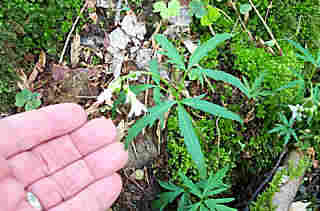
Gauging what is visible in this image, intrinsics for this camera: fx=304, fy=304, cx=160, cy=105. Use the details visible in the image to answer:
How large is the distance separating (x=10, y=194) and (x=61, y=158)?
41 centimetres

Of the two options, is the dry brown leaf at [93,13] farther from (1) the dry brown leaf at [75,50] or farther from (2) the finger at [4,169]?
(2) the finger at [4,169]

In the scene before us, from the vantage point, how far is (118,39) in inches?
103

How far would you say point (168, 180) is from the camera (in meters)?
2.41

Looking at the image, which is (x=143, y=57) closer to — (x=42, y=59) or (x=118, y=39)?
(x=118, y=39)

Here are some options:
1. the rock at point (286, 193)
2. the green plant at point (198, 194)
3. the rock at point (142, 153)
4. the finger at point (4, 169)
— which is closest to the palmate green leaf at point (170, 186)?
the green plant at point (198, 194)

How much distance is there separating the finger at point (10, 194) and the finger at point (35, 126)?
0.64 ft

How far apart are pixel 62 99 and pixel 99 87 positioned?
1.02 feet

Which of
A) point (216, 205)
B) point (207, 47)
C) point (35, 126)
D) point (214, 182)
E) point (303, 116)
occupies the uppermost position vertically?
point (207, 47)

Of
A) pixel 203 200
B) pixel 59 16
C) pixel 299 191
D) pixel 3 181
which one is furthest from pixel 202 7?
pixel 3 181

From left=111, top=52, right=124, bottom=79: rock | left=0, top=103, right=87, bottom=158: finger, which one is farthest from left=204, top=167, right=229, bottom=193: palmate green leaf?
left=111, top=52, right=124, bottom=79: rock

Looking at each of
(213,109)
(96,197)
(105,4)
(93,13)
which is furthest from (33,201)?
(105,4)

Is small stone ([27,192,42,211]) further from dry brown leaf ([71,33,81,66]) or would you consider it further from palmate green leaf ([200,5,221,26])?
palmate green leaf ([200,5,221,26])

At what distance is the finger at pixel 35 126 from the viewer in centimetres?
196

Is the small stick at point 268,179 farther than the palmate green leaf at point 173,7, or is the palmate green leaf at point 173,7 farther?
the palmate green leaf at point 173,7
